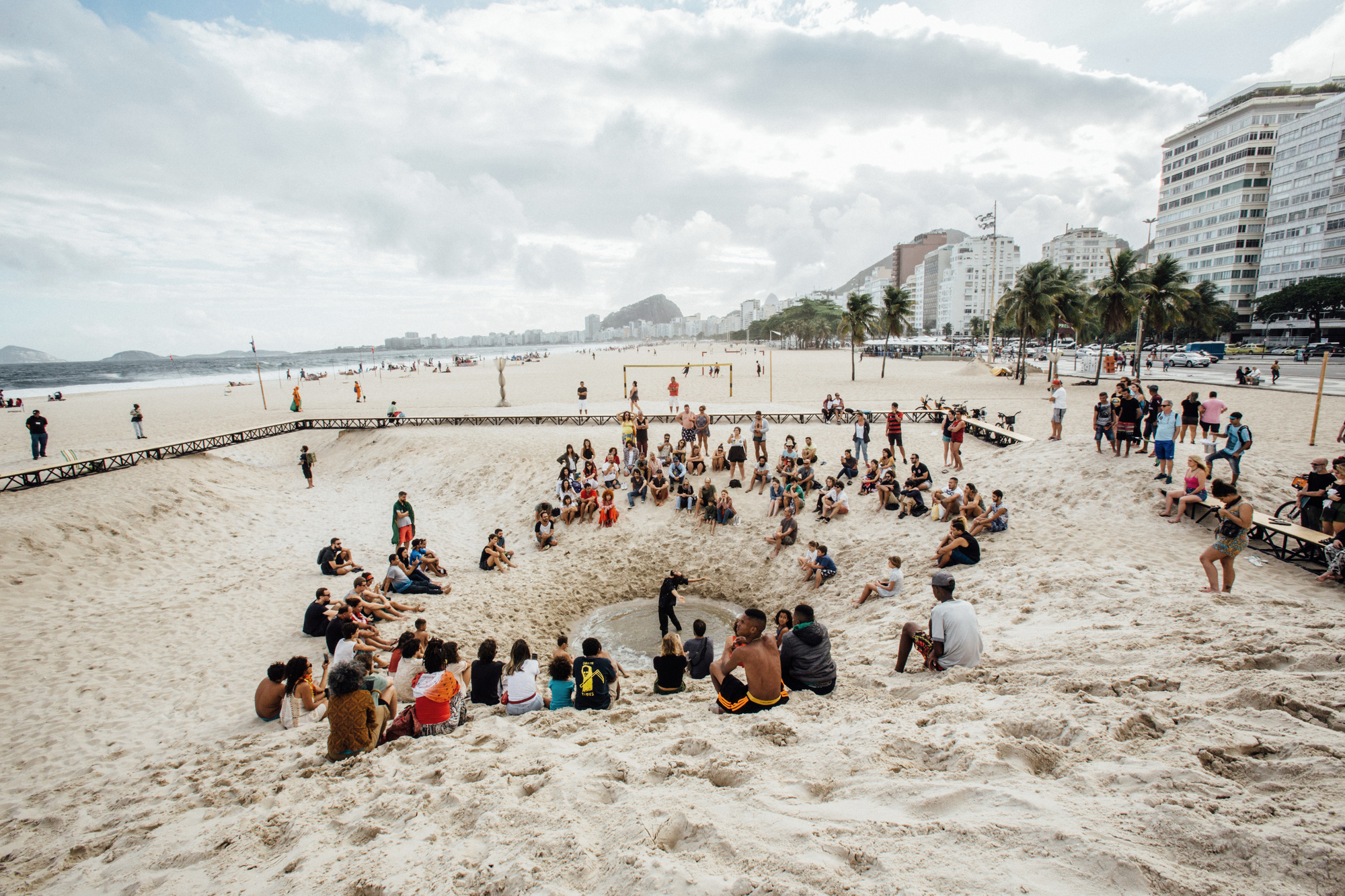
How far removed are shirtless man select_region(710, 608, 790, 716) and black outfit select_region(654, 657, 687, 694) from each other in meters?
0.85

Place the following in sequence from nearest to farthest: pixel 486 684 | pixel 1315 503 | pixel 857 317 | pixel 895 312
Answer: pixel 486 684, pixel 1315 503, pixel 857 317, pixel 895 312

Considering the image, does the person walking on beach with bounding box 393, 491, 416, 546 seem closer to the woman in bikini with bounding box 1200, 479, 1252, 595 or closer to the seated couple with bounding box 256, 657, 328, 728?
the seated couple with bounding box 256, 657, 328, 728

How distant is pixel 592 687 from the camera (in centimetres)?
535

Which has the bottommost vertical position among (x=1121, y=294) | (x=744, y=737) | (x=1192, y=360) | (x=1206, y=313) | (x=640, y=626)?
(x=640, y=626)

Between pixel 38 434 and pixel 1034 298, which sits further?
pixel 1034 298

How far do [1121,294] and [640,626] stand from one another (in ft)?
117

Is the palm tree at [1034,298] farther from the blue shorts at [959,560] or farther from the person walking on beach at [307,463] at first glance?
the person walking on beach at [307,463]

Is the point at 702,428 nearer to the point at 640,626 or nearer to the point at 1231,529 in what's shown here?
the point at 640,626

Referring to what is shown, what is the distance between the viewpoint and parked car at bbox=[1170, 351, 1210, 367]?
40.0 meters

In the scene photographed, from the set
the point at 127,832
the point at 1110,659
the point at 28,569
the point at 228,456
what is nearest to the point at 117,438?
the point at 228,456

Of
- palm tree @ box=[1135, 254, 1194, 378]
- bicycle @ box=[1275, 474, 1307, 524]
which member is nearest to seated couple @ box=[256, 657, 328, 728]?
bicycle @ box=[1275, 474, 1307, 524]

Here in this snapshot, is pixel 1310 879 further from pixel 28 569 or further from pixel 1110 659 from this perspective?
pixel 28 569

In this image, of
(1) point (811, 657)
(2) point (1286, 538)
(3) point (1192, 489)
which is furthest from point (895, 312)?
(1) point (811, 657)

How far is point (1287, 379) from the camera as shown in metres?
29.0
